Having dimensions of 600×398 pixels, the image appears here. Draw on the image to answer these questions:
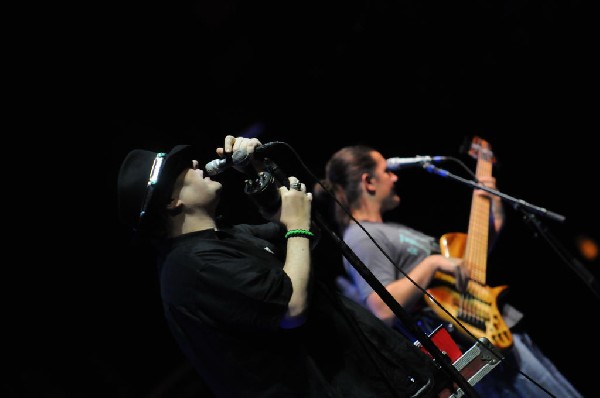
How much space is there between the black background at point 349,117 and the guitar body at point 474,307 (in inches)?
26.2

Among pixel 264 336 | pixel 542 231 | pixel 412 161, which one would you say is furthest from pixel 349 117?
pixel 264 336

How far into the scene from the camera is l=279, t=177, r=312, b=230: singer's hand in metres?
1.51

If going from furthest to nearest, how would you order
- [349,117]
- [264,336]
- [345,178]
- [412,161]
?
[349,117] → [345,178] → [412,161] → [264,336]

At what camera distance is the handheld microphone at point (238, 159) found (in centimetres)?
147

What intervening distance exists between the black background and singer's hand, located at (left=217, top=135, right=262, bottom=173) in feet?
4.20

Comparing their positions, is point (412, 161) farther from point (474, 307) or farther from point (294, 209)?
point (294, 209)

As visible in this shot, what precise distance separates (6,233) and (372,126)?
9.73 ft

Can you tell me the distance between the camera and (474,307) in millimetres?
2336

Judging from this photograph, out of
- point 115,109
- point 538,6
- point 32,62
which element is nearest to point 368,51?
point 538,6

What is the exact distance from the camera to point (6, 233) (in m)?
2.42

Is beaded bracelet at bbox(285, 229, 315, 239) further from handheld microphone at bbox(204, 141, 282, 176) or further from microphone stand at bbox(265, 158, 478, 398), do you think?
handheld microphone at bbox(204, 141, 282, 176)

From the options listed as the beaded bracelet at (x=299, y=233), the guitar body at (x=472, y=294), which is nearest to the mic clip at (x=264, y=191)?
the beaded bracelet at (x=299, y=233)

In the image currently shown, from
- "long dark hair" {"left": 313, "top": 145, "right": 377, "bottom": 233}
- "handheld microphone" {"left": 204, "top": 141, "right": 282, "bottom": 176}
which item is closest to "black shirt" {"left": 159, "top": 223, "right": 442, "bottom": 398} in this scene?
"handheld microphone" {"left": 204, "top": 141, "right": 282, "bottom": 176}

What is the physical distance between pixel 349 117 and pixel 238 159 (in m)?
2.61
